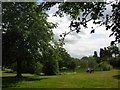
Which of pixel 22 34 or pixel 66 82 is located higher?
pixel 22 34

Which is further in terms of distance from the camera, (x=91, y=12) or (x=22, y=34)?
(x=22, y=34)

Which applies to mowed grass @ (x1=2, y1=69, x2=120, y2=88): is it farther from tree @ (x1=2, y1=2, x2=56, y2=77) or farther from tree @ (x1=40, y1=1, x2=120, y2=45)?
tree @ (x1=40, y1=1, x2=120, y2=45)

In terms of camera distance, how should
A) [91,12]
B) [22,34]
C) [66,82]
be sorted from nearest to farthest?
[91,12] < [66,82] < [22,34]

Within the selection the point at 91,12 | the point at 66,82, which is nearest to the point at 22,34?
the point at 66,82

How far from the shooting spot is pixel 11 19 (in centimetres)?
4078

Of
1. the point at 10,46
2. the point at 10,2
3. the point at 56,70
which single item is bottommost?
the point at 56,70

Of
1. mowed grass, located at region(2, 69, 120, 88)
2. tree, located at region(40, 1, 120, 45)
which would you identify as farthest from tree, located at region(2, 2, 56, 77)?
tree, located at region(40, 1, 120, 45)

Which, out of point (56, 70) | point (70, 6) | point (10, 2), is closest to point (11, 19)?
point (10, 2)

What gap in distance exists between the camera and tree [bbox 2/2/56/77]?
4053 cm

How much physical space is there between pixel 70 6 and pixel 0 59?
3634cm

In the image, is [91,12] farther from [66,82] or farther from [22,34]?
[22,34]

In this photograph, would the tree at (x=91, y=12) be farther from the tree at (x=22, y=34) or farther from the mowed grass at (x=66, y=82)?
the tree at (x=22, y=34)

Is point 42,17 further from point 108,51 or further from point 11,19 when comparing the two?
point 108,51

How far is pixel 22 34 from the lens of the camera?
132 ft
